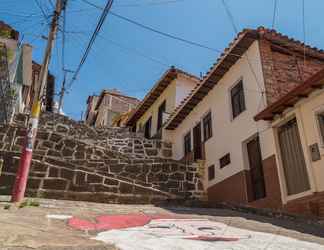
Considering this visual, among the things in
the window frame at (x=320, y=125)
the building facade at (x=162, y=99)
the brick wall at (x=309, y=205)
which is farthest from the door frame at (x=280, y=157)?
the building facade at (x=162, y=99)

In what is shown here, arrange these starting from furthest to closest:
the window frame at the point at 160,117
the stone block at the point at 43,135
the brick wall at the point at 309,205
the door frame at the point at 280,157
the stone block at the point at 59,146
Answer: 1. the window frame at the point at 160,117
2. the stone block at the point at 59,146
3. the stone block at the point at 43,135
4. the door frame at the point at 280,157
5. the brick wall at the point at 309,205

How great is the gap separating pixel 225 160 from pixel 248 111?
2.04 m

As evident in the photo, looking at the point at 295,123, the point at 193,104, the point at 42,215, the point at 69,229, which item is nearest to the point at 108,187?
the point at 42,215

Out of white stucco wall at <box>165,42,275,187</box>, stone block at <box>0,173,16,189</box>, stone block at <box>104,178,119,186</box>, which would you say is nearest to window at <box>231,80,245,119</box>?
white stucco wall at <box>165,42,275,187</box>

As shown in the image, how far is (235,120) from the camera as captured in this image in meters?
10.9

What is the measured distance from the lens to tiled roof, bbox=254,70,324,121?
722 centimetres

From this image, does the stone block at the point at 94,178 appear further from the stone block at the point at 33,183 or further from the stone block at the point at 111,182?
the stone block at the point at 33,183

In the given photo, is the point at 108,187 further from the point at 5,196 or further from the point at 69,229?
the point at 69,229

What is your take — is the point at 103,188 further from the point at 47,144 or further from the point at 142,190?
the point at 47,144

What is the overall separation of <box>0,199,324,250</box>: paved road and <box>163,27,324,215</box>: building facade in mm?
3077

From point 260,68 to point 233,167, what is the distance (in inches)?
131

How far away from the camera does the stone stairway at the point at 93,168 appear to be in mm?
8367

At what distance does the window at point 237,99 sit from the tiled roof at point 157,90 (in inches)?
222

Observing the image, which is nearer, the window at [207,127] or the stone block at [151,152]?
the window at [207,127]
